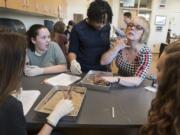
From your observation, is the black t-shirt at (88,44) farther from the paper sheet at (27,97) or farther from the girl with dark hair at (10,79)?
the girl with dark hair at (10,79)

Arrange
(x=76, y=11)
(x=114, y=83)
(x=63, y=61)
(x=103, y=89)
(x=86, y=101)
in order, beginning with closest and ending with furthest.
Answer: (x=86, y=101)
(x=103, y=89)
(x=114, y=83)
(x=63, y=61)
(x=76, y=11)

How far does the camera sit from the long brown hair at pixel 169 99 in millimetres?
672

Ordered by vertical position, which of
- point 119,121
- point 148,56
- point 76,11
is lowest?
point 119,121

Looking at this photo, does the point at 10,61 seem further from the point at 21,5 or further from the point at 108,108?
the point at 21,5

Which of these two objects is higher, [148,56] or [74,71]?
[148,56]

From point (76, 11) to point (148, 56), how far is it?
19.0 feet

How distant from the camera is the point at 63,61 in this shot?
1.88m

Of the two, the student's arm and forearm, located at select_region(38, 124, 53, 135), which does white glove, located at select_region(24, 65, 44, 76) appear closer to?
the student's arm

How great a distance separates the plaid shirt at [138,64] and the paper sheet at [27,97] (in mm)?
720

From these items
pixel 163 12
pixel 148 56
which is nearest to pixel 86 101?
pixel 148 56

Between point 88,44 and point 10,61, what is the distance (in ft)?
3.78

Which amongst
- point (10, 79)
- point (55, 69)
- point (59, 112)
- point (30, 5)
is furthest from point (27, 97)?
point (30, 5)

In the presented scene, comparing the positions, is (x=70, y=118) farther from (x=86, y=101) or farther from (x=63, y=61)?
(x=63, y=61)

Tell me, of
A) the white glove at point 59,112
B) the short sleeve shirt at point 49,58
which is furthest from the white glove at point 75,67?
the white glove at point 59,112
